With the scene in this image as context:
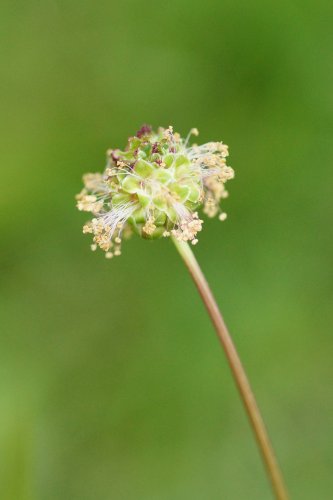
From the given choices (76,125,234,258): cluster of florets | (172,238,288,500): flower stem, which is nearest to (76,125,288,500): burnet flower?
(76,125,234,258): cluster of florets

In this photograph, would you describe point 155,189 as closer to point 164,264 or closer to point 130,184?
point 130,184

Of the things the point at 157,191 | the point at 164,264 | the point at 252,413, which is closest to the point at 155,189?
the point at 157,191

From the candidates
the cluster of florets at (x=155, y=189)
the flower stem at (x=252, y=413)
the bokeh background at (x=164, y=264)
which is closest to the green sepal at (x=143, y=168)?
the cluster of florets at (x=155, y=189)

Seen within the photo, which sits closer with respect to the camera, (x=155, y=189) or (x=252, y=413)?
(x=252, y=413)

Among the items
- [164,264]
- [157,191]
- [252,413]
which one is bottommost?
[252,413]

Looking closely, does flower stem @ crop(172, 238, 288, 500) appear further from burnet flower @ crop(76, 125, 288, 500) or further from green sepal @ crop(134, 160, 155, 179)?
green sepal @ crop(134, 160, 155, 179)

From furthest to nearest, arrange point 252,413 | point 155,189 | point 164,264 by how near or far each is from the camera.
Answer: point 164,264 < point 155,189 < point 252,413
